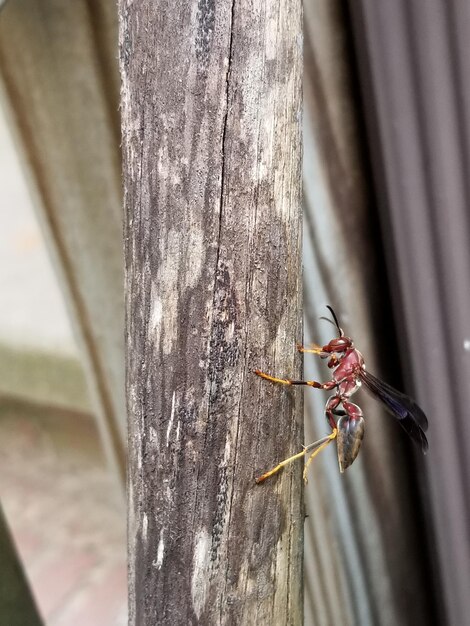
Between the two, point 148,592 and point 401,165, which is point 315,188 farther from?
point 148,592

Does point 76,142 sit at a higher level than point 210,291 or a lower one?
higher

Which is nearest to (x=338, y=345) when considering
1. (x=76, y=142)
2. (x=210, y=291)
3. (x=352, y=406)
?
(x=352, y=406)

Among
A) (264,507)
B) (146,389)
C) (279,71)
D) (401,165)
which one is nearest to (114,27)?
(401,165)

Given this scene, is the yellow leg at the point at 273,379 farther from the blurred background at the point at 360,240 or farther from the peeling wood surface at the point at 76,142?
the peeling wood surface at the point at 76,142

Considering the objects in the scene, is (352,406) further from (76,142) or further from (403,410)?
(76,142)

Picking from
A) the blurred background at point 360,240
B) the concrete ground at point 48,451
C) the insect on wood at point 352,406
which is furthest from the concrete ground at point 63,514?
the insect on wood at point 352,406

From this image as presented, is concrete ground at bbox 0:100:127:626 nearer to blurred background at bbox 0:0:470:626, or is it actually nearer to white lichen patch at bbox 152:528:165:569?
blurred background at bbox 0:0:470:626
